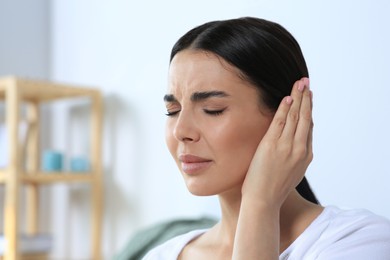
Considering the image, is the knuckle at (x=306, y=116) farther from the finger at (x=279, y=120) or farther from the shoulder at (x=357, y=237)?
the shoulder at (x=357, y=237)

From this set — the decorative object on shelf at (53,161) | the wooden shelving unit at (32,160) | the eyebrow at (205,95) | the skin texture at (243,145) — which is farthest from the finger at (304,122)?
the decorative object on shelf at (53,161)

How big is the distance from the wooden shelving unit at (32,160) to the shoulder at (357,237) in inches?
67.0

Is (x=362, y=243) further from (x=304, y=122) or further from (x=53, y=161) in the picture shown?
(x=53, y=161)

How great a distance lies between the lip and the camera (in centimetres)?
108

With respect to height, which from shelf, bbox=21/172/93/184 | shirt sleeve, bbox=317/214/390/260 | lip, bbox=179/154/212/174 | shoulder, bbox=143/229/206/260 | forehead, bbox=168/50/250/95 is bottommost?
shelf, bbox=21/172/93/184

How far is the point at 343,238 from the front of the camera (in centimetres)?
103

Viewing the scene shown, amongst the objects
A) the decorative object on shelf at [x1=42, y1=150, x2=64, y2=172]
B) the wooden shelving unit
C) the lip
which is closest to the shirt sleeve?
the lip

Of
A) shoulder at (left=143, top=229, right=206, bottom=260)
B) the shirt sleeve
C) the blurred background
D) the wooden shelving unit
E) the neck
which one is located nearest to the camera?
the shirt sleeve

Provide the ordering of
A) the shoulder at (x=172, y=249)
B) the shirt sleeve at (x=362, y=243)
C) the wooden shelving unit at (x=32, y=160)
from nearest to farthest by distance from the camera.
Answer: the shirt sleeve at (x=362, y=243), the shoulder at (x=172, y=249), the wooden shelving unit at (x=32, y=160)

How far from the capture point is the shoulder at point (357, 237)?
0.99 metres

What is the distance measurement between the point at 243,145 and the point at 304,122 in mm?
108

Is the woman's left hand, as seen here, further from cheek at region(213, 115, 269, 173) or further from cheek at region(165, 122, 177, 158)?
cheek at region(165, 122, 177, 158)

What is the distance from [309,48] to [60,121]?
163 centimetres

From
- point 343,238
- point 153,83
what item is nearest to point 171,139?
point 343,238
